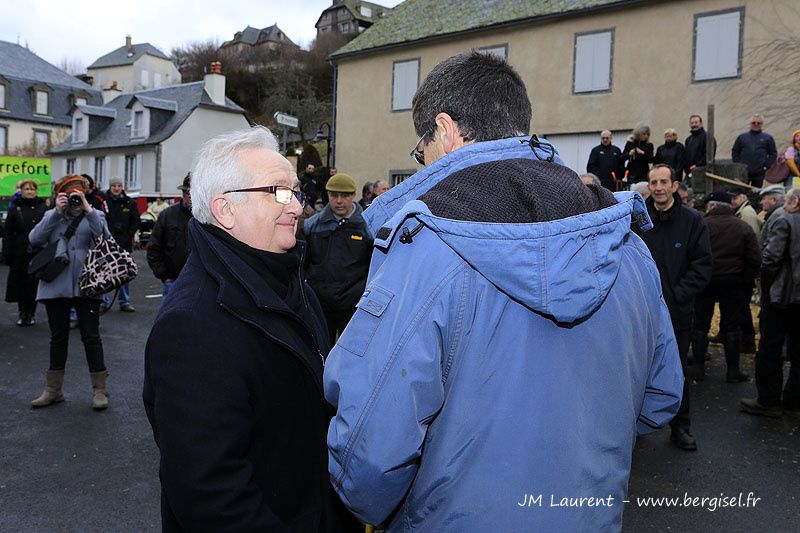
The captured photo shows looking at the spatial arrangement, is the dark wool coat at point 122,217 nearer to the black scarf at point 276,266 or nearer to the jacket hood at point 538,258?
the black scarf at point 276,266

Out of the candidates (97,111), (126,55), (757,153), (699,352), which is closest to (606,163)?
(757,153)

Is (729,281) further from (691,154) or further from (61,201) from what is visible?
(691,154)

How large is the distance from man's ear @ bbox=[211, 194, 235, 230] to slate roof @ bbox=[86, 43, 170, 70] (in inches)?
3257

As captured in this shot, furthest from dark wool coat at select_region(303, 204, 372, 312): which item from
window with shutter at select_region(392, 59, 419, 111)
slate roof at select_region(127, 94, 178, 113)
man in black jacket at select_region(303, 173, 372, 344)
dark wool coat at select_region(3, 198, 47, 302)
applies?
slate roof at select_region(127, 94, 178, 113)

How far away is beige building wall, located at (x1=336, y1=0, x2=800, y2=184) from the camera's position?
58.6 feet

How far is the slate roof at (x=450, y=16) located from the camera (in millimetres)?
20797

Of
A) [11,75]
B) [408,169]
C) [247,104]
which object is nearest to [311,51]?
[247,104]

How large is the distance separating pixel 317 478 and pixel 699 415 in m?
5.68

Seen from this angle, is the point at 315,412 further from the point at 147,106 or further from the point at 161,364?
the point at 147,106

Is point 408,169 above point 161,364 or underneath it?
above

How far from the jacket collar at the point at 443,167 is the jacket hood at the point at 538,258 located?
0.21 m

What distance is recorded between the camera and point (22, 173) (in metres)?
22.8

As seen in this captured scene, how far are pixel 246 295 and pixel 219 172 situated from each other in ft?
1.55

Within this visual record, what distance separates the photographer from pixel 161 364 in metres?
1.92
